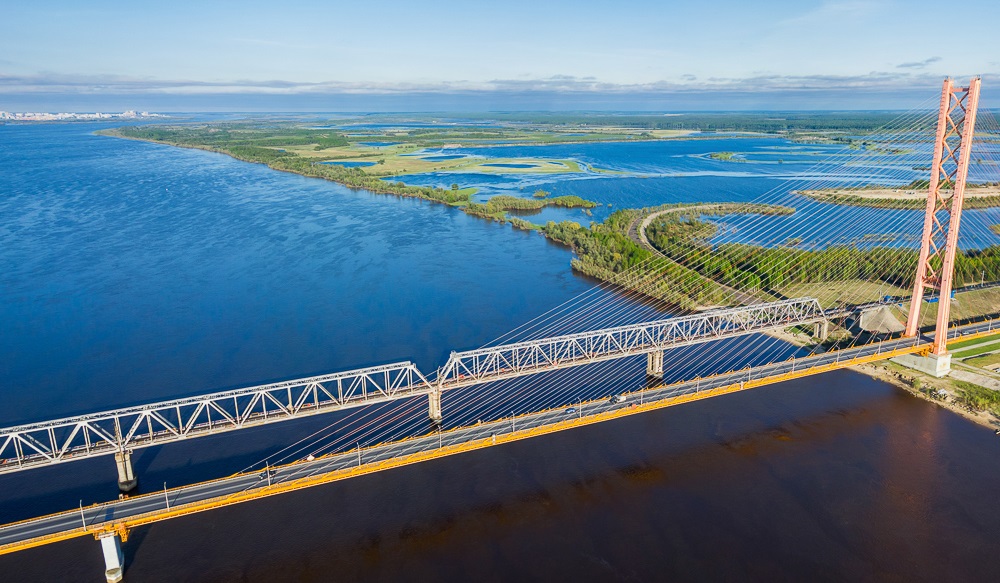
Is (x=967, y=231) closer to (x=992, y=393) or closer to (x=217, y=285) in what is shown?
(x=992, y=393)

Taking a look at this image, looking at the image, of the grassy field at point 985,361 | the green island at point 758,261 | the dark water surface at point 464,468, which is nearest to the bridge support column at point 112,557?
the dark water surface at point 464,468

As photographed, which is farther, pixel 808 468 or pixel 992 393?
pixel 992 393

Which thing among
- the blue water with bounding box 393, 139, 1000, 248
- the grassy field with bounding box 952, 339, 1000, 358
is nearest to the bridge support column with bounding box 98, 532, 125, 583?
the blue water with bounding box 393, 139, 1000, 248

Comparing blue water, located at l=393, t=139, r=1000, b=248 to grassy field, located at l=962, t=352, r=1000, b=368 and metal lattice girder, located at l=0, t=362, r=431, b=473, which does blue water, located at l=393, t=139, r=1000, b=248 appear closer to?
grassy field, located at l=962, t=352, r=1000, b=368

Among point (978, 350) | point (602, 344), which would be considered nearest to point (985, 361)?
point (978, 350)

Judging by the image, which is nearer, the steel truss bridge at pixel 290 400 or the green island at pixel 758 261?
the steel truss bridge at pixel 290 400

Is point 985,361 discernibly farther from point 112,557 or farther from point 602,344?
point 112,557

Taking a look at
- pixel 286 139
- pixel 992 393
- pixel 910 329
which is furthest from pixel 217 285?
Answer: pixel 286 139

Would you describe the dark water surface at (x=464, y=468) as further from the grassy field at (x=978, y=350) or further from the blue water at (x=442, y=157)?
the blue water at (x=442, y=157)
